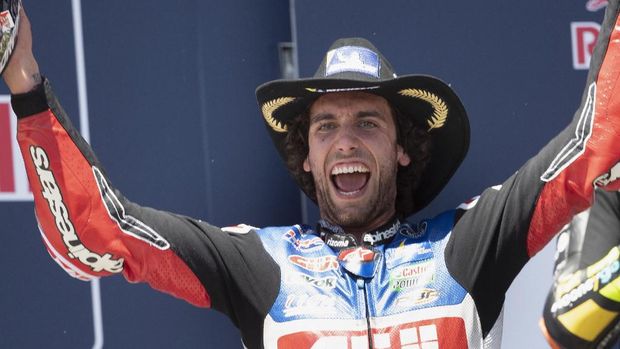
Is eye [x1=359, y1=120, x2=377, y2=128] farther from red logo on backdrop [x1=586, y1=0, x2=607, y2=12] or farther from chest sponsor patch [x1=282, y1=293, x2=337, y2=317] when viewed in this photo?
red logo on backdrop [x1=586, y1=0, x2=607, y2=12]

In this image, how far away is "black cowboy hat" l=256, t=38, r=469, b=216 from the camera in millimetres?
3008

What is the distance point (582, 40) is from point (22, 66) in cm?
155

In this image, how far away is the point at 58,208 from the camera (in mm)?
2664

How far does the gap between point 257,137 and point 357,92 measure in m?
0.37

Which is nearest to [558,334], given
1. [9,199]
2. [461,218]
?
[461,218]

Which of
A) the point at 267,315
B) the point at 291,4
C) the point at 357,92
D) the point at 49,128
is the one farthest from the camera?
the point at 291,4

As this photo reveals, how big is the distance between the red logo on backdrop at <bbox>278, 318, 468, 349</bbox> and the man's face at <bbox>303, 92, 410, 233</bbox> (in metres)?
0.34

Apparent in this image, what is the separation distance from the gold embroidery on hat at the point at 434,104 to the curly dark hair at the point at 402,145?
0.16 ft

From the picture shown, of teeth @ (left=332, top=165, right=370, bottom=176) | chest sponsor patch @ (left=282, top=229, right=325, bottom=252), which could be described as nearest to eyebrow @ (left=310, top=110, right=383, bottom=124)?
teeth @ (left=332, top=165, right=370, bottom=176)

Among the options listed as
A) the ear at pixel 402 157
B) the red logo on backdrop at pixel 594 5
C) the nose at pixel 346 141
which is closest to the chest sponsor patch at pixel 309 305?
the nose at pixel 346 141

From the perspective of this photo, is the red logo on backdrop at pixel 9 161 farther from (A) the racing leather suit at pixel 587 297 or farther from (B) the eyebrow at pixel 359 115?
(A) the racing leather suit at pixel 587 297

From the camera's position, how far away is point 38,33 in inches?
124

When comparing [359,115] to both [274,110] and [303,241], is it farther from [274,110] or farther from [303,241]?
[303,241]

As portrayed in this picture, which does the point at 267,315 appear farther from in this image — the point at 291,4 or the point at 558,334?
the point at 291,4
